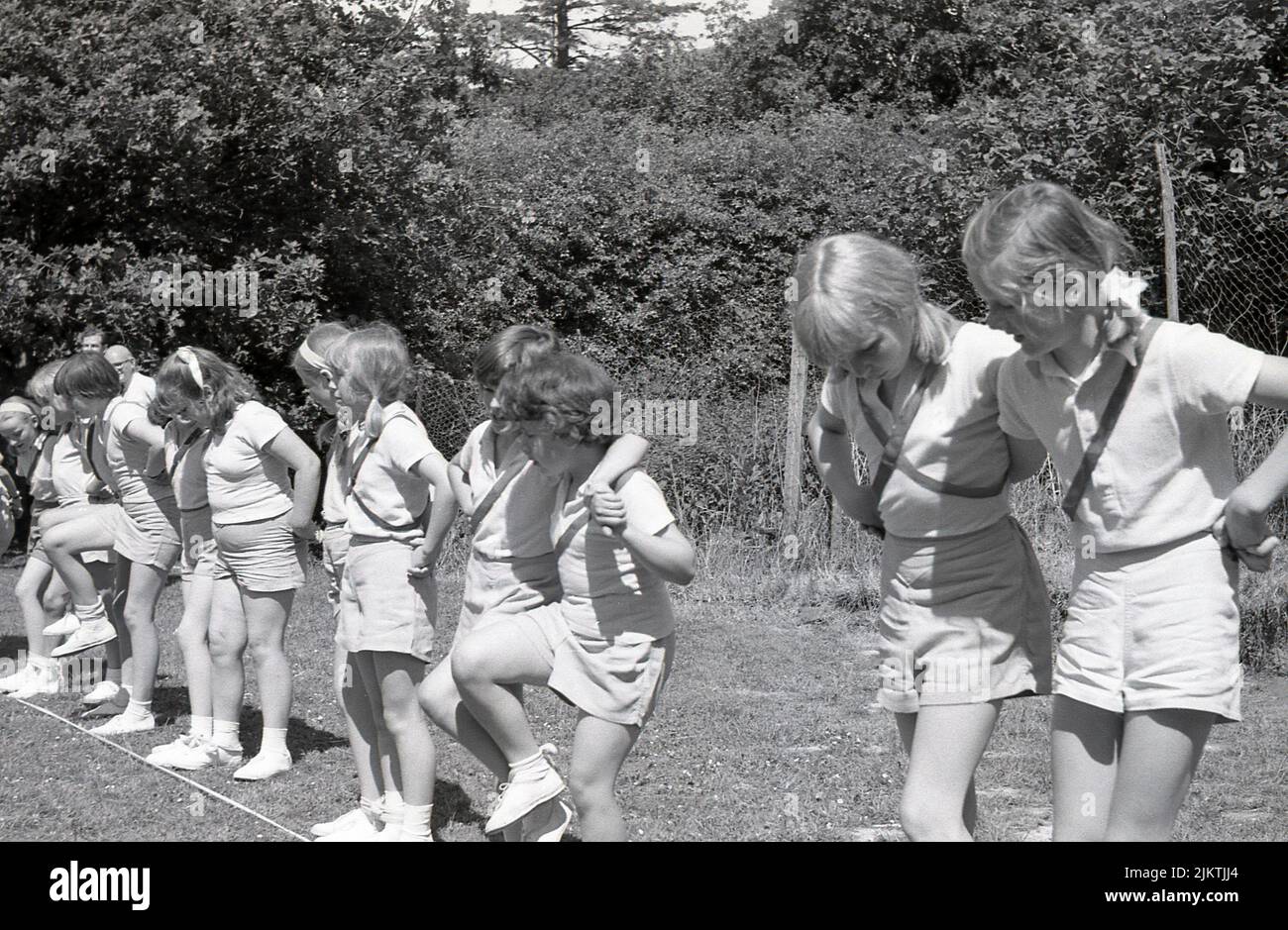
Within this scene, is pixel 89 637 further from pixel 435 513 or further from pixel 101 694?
pixel 435 513

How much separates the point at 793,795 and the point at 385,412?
2094 millimetres

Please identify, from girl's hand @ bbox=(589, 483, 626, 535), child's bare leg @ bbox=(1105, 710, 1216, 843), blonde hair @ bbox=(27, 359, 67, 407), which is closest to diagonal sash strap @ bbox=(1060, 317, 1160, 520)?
child's bare leg @ bbox=(1105, 710, 1216, 843)

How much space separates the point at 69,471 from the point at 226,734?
2211mm

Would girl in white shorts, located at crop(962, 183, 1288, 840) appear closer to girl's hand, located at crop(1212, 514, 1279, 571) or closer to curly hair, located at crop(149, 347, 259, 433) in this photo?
girl's hand, located at crop(1212, 514, 1279, 571)

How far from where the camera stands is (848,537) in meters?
Answer: 10.1

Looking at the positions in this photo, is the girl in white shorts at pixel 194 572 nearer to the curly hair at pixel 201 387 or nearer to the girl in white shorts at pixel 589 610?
the curly hair at pixel 201 387

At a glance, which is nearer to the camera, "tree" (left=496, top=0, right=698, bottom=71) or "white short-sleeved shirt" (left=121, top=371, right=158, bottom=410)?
"white short-sleeved shirt" (left=121, top=371, right=158, bottom=410)

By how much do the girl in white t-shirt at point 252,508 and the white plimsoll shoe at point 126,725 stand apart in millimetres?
1063

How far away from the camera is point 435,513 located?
4.59 meters

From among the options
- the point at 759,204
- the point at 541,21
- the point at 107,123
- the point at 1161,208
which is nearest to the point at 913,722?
the point at 1161,208

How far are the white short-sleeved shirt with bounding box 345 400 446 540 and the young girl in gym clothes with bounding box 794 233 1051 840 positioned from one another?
6.53ft

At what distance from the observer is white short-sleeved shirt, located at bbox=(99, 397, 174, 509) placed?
663 cm

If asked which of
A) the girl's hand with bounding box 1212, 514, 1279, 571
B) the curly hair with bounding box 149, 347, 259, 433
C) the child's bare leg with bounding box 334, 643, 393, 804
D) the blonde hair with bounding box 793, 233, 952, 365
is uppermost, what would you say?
the blonde hair with bounding box 793, 233, 952, 365
